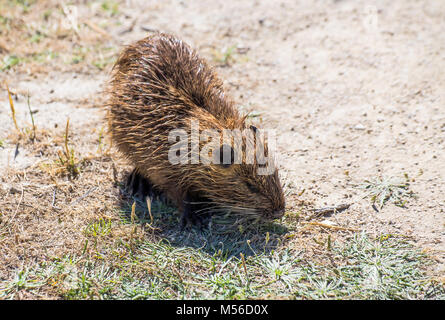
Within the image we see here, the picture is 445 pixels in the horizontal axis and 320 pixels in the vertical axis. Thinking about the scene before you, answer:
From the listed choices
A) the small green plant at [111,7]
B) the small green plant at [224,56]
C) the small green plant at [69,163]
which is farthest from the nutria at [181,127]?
the small green plant at [111,7]

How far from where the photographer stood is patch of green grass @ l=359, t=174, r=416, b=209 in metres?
4.28

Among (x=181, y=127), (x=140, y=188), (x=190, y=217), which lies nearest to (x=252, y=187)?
(x=190, y=217)

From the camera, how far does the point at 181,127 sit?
418 cm

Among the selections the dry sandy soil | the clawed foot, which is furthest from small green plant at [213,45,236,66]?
the clawed foot

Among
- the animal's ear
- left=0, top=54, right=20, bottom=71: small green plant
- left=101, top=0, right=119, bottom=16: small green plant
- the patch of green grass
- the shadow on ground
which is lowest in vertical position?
the shadow on ground

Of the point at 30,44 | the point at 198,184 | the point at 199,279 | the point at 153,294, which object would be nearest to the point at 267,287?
the point at 199,279

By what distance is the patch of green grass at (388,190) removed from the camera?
4277mm

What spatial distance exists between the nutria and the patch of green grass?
967 millimetres

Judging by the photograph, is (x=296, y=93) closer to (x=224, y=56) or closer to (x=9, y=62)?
(x=224, y=56)

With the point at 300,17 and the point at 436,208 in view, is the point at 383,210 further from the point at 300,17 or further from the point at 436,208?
the point at 300,17

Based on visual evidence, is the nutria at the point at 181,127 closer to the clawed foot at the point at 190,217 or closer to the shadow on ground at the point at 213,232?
the clawed foot at the point at 190,217

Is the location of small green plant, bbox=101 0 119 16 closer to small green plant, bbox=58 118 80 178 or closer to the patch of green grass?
small green plant, bbox=58 118 80 178

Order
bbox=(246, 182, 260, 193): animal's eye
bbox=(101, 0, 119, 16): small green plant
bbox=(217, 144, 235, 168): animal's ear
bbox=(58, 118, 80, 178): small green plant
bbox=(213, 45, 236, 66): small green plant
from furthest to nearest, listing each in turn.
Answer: bbox=(101, 0, 119, 16): small green plant, bbox=(213, 45, 236, 66): small green plant, bbox=(58, 118, 80, 178): small green plant, bbox=(246, 182, 260, 193): animal's eye, bbox=(217, 144, 235, 168): animal's ear

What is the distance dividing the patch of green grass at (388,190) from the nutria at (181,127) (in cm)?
97
